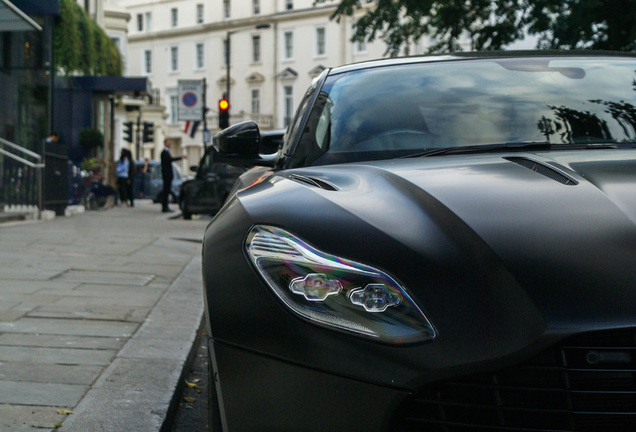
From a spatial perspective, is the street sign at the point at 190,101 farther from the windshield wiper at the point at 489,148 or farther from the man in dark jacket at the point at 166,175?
the windshield wiper at the point at 489,148

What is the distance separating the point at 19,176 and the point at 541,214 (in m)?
14.4

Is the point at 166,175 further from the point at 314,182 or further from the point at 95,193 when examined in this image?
the point at 314,182

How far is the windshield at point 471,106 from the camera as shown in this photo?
3090mm

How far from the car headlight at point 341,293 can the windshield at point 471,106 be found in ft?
3.62

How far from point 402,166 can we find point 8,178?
1341cm

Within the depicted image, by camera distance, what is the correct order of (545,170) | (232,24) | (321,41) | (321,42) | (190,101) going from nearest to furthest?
1. (545,170)
2. (190,101)
3. (321,41)
4. (321,42)
5. (232,24)

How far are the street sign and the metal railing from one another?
7.97m

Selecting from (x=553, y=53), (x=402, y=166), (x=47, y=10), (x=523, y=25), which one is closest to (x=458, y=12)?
(x=523, y=25)

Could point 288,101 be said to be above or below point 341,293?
above

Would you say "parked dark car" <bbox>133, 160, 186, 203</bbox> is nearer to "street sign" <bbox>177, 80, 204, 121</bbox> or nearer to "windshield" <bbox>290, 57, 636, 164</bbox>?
"street sign" <bbox>177, 80, 204, 121</bbox>

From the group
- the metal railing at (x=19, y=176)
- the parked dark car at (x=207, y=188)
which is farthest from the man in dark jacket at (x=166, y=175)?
the metal railing at (x=19, y=176)

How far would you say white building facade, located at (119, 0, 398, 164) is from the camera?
69.8 meters

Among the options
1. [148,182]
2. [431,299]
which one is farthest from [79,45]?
[431,299]

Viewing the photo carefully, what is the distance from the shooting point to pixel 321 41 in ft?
230
